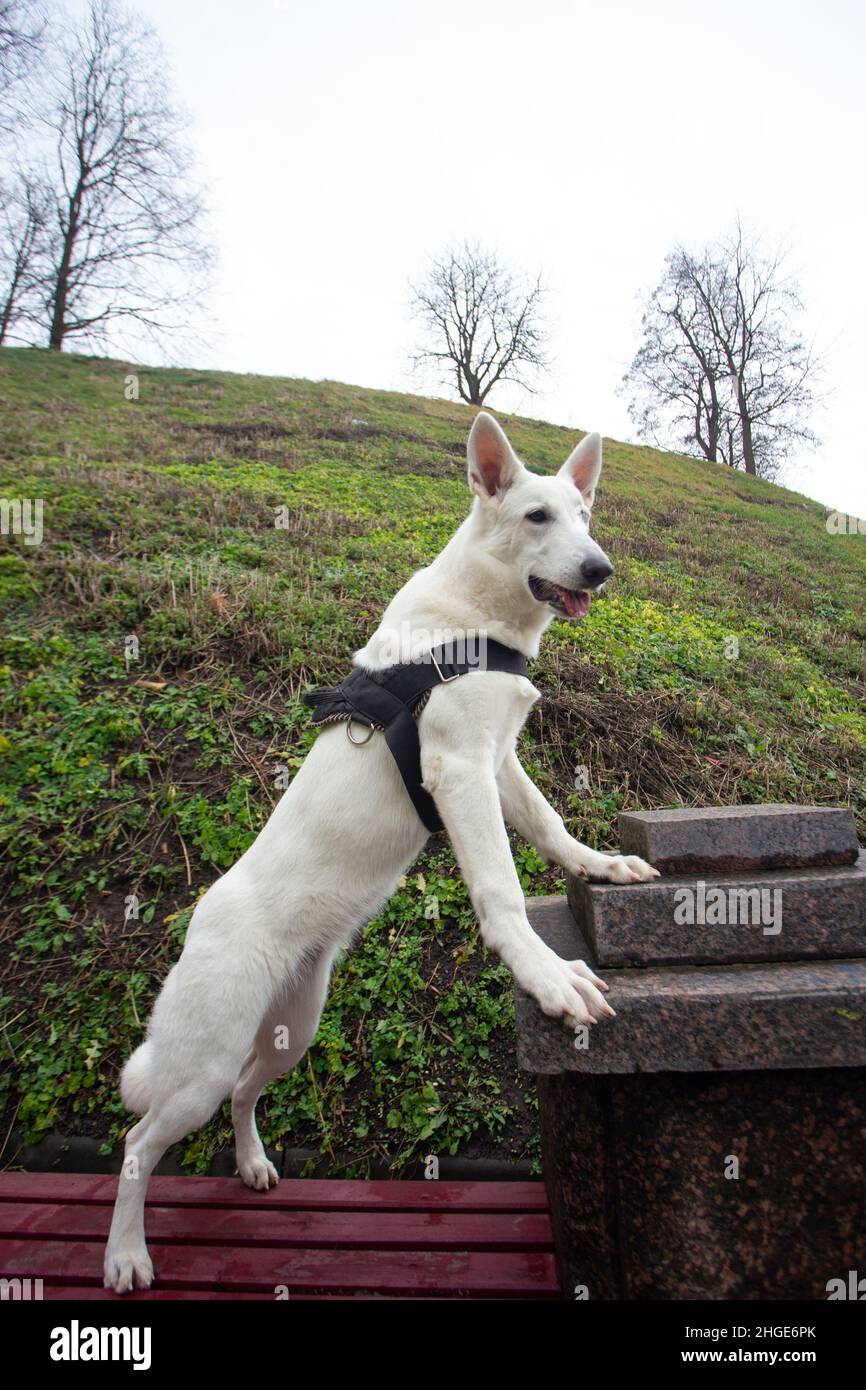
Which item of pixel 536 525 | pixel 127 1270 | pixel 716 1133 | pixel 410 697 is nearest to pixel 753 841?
pixel 716 1133

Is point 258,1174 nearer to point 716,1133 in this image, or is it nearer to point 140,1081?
point 140,1081

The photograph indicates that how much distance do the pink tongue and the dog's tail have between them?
210 centimetres

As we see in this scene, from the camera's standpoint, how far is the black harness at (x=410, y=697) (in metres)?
2.29

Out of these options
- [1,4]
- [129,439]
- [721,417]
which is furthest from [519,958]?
[721,417]

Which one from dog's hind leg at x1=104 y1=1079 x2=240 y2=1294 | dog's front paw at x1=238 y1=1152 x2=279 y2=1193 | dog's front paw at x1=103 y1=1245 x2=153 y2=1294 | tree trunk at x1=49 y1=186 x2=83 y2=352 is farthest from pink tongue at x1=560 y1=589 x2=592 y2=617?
tree trunk at x1=49 y1=186 x2=83 y2=352

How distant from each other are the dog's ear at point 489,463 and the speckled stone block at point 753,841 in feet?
4.72

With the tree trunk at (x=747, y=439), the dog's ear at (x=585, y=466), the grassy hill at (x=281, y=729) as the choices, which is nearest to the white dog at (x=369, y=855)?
the dog's ear at (x=585, y=466)

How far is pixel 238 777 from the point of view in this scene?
14.6 feet

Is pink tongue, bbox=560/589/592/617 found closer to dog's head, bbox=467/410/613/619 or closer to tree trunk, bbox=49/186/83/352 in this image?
dog's head, bbox=467/410/613/619

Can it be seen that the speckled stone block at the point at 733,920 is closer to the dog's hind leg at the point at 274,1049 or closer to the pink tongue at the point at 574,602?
the pink tongue at the point at 574,602

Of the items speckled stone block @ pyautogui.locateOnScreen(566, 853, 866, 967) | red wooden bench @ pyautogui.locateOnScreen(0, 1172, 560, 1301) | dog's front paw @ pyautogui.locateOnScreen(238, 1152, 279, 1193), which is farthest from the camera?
dog's front paw @ pyautogui.locateOnScreen(238, 1152, 279, 1193)

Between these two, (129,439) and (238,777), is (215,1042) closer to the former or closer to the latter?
(238,777)

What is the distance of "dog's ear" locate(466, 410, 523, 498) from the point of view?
2.66 m

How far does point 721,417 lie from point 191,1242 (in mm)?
34888
